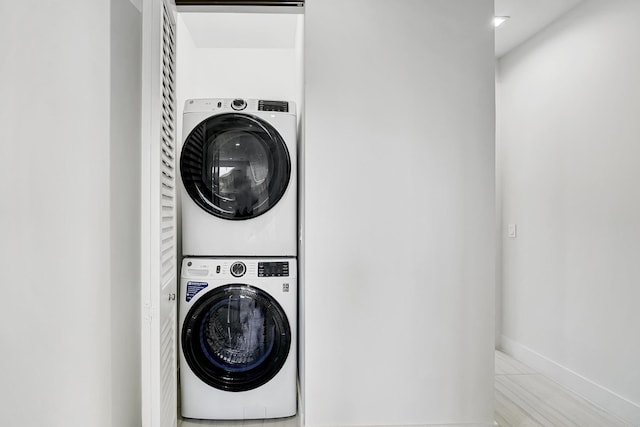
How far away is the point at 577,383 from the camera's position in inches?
105

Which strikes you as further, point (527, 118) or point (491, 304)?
point (527, 118)

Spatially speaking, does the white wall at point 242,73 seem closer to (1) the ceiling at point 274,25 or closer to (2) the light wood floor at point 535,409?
(1) the ceiling at point 274,25

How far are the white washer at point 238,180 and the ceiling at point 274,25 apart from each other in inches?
25.3

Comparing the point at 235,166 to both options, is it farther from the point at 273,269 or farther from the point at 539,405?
the point at 539,405

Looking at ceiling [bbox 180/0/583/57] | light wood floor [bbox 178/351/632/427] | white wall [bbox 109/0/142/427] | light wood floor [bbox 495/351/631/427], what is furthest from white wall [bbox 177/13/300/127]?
light wood floor [bbox 495/351/631/427]

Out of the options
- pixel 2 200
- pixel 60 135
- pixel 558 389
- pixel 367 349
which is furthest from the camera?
pixel 558 389

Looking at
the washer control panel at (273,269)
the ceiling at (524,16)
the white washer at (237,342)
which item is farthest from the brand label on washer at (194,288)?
the ceiling at (524,16)

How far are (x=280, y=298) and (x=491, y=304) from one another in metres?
1.12

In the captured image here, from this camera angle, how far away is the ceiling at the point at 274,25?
2643 millimetres

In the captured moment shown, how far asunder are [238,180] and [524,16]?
2185 mm

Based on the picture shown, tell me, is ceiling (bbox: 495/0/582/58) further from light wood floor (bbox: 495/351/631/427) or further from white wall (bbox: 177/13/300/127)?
light wood floor (bbox: 495/351/631/427)

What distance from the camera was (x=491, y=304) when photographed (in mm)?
2166

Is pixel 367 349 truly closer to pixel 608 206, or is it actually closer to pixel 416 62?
pixel 416 62

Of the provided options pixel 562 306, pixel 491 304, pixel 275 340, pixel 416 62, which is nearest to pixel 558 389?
pixel 562 306
